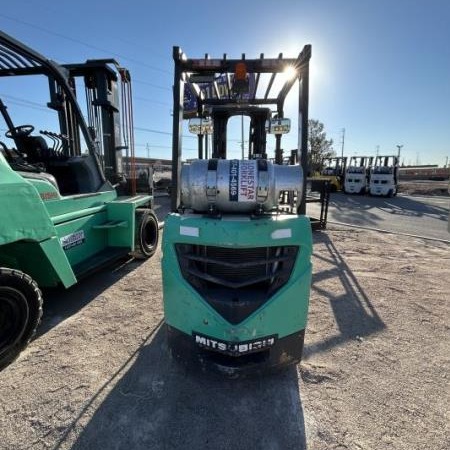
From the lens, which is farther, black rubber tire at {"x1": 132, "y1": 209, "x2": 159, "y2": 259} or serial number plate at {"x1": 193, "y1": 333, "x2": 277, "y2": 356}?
black rubber tire at {"x1": 132, "y1": 209, "x2": 159, "y2": 259}

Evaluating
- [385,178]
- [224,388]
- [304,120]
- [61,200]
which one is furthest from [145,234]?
[385,178]

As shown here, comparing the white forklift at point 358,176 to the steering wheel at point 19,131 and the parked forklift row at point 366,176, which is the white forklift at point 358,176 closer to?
the parked forklift row at point 366,176

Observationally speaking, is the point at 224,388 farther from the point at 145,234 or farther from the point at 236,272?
the point at 145,234

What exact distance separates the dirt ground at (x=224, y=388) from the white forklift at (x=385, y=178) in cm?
1632

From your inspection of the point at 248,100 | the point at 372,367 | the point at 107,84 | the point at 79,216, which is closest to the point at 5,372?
the point at 79,216

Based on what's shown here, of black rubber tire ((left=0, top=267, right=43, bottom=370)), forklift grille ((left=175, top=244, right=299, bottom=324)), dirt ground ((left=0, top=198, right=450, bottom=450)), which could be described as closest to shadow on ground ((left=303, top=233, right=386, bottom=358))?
dirt ground ((left=0, top=198, right=450, bottom=450))

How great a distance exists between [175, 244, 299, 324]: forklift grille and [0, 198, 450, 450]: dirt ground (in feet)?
2.33

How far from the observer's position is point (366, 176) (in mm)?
19641

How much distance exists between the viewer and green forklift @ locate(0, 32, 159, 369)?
2.56 metres

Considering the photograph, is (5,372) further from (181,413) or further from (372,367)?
(372,367)

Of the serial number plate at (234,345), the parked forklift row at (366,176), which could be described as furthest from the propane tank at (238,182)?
the parked forklift row at (366,176)

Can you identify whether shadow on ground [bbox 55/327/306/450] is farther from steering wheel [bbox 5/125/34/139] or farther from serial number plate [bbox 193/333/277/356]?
steering wheel [bbox 5/125/34/139]

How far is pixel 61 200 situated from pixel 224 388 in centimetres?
271

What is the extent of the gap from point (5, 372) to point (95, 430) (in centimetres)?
112
